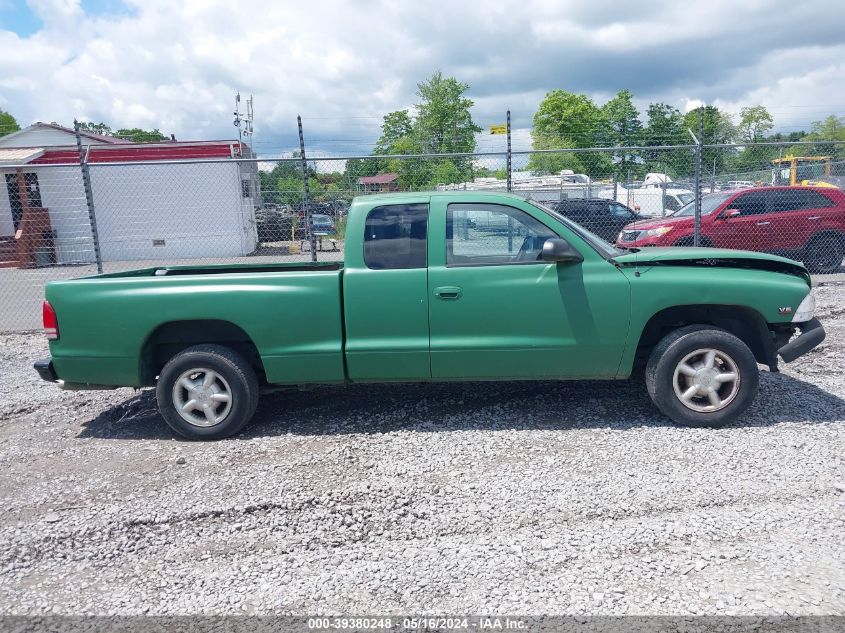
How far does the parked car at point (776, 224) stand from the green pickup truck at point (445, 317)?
766 centimetres

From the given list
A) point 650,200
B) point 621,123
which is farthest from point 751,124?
point 650,200

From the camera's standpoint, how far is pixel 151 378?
17.1ft

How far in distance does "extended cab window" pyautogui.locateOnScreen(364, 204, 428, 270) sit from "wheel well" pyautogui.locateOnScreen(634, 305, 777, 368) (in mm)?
1826

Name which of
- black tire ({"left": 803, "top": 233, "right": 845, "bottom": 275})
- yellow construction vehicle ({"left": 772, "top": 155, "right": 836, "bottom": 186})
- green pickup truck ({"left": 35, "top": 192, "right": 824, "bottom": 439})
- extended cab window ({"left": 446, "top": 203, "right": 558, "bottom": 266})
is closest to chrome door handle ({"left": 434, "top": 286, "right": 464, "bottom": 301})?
green pickup truck ({"left": 35, "top": 192, "right": 824, "bottom": 439})

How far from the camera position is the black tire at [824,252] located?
12.5m

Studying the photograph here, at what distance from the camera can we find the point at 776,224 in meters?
12.4

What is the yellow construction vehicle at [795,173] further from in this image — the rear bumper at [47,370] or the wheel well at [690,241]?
the rear bumper at [47,370]

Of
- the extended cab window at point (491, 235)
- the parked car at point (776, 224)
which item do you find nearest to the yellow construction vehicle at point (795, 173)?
the parked car at point (776, 224)

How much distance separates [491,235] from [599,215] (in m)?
12.1

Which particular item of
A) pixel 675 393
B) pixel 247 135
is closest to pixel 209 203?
pixel 247 135

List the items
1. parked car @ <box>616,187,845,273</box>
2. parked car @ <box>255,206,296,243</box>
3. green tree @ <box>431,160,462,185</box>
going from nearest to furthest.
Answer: parked car @ <box>616,187,845,273</box> → green tree @ <box>431,160,462,185</box> → parked car @ <box>255,206,296,243</box>

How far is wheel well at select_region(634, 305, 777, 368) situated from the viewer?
5.05m

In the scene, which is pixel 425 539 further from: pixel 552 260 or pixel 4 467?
pixel 4 467

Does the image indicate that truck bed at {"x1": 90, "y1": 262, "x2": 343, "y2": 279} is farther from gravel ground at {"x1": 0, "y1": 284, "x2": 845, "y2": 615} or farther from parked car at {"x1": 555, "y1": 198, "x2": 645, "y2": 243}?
parked car at {"x1": 555, "y1": 198, "x2": 645, "y2": 243}
